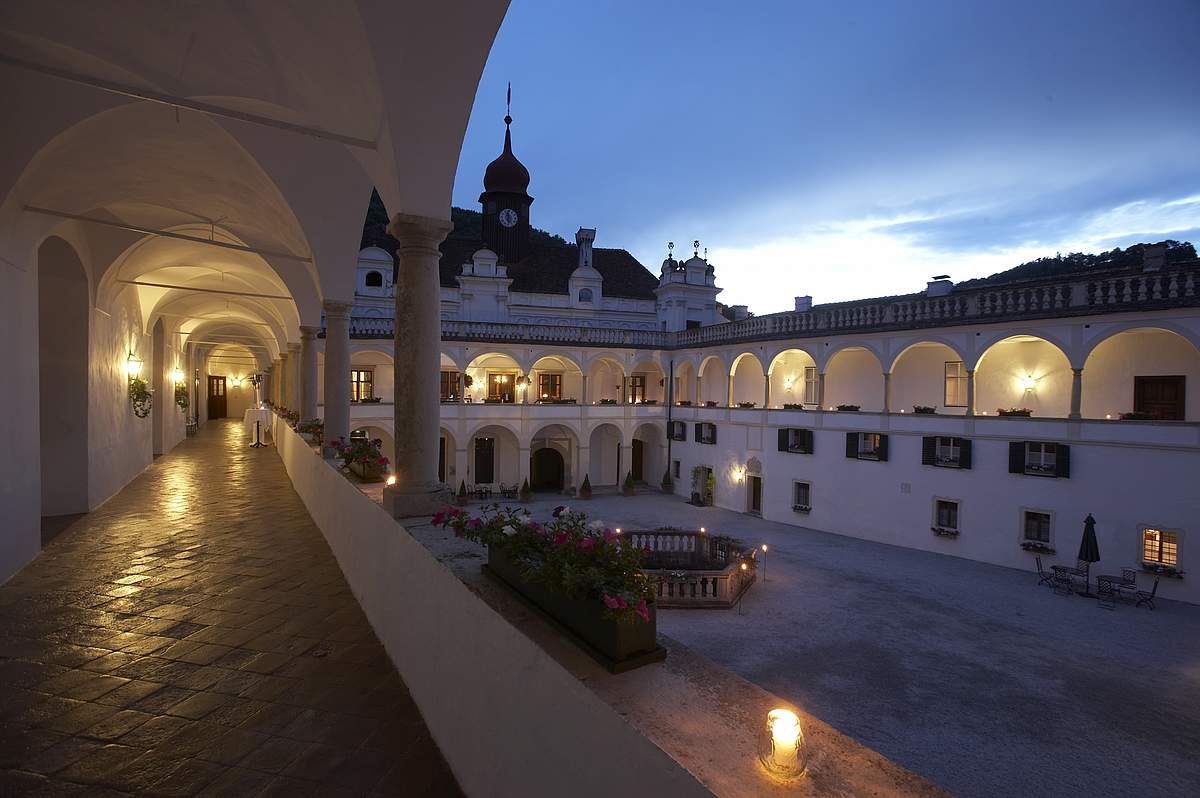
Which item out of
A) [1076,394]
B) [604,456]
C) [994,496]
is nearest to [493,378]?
[604,456]

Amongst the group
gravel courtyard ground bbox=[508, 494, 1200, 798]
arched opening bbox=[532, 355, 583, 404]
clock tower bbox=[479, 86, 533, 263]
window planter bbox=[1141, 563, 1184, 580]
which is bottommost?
gravel courtyard ground bbox=[508, 494, 1200, 798]

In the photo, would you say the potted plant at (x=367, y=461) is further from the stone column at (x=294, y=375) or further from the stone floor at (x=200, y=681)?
the stone column at (x=294, y=375)

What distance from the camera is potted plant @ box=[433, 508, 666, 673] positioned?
2.92 metres

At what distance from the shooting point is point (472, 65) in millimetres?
5633

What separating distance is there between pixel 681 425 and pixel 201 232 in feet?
75.7

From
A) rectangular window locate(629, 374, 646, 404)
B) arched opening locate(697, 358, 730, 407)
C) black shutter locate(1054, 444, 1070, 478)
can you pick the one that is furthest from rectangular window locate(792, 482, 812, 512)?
rectangular window locate(629, 374, 646, 404)

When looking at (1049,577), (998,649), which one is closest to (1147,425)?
(1049,577)

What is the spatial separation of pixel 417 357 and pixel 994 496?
1928 centimetres

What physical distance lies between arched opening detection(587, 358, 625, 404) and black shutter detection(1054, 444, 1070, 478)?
20.0m

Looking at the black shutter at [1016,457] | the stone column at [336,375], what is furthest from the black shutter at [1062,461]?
the stone column at [336,375]

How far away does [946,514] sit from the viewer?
19844 millimetres

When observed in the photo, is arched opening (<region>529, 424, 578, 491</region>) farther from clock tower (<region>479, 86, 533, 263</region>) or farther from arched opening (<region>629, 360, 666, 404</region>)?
clock tower (<region>479, 86, 533, 263</region>)

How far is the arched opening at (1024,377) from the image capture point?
61.6 feet

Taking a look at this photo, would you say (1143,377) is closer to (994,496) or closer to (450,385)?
(994,496)
